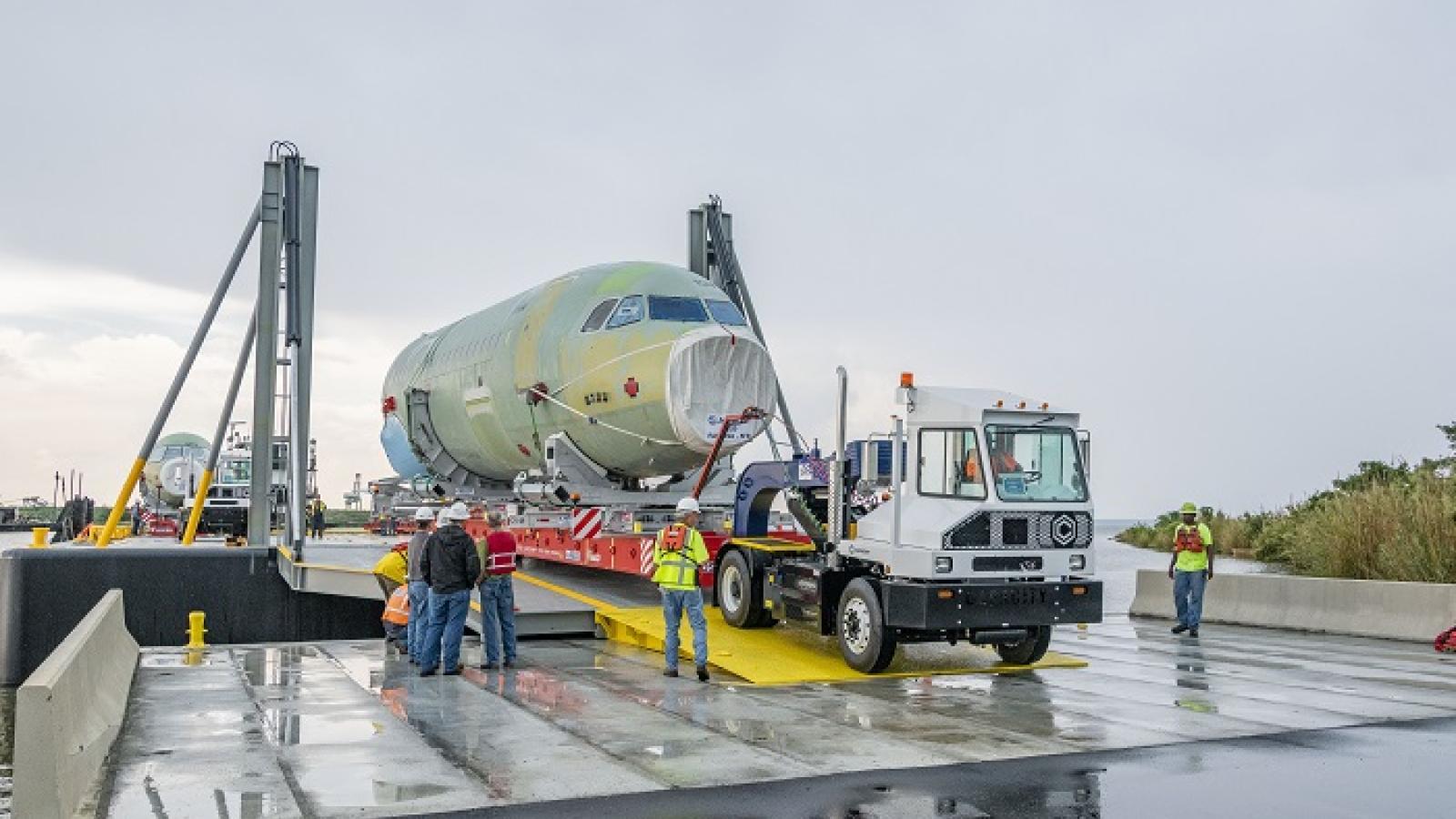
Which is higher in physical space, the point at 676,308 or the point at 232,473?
the point at 676,308

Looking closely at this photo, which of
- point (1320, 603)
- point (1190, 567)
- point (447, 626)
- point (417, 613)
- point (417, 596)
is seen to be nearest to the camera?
point (447, 626)

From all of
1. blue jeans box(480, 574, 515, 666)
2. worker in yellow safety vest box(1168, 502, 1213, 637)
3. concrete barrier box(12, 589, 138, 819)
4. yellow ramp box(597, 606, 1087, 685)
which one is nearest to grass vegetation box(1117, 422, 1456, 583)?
worker in yellow safety vest box(1168, 502, 1213, 637)

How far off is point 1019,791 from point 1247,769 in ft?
6.01

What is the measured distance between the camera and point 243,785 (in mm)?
8023

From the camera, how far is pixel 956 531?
39.4ft

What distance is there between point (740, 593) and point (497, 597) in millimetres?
2924

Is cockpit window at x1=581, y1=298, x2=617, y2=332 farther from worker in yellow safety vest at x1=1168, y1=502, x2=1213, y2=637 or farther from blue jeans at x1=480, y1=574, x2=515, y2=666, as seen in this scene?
worker in yellow safety vest at x1=1168, y1=502, x2=1213, y2=637

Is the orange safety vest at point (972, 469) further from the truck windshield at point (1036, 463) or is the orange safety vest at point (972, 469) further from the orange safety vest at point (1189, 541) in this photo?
the orange safety vest at point (1189, 541)

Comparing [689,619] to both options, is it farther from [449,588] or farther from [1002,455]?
[1002,455]

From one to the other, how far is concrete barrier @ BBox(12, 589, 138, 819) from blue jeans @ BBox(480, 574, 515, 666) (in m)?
3.56

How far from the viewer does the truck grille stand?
12.1m

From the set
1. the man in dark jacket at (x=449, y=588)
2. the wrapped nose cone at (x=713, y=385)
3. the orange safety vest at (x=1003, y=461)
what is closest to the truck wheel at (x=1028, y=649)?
the orange safety vest at (x=1003, y=461)

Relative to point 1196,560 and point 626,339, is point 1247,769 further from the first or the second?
point 626,339

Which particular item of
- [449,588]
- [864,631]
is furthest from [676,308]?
[864,631]
